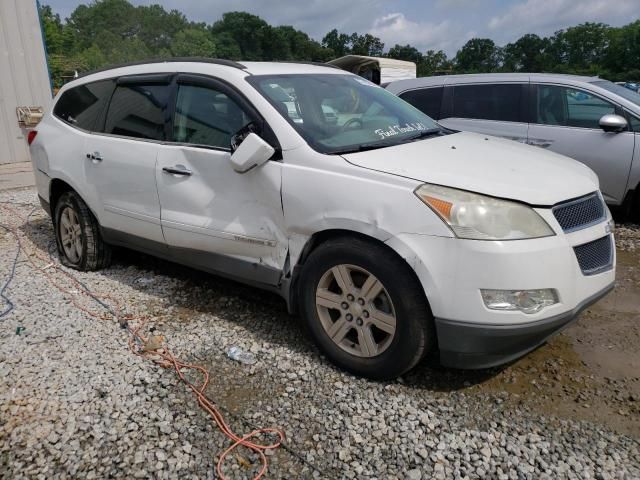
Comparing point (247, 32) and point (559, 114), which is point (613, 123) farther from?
point (247, 32)

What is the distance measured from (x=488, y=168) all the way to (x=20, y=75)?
34.0 ft

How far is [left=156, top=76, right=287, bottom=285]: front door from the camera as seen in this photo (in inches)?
125

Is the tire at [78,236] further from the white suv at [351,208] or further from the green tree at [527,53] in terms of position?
the green tree at [527,53]

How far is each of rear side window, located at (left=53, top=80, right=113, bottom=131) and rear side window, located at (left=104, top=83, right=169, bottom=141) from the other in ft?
0.57

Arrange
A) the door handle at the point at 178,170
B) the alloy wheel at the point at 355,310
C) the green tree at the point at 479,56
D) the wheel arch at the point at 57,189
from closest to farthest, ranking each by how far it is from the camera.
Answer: the alloy wheel at the point at 355,310 < the door handle at the point at 178,170 < the wheel arch at the point at 57,189 < the green tree at the point at 479,56

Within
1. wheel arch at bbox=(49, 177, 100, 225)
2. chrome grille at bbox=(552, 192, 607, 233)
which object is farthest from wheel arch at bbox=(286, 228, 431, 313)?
wheel arch at bbox=(49, 177, 100, 225)

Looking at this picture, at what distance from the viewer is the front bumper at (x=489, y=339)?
2523 mm

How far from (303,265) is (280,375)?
2.16ft

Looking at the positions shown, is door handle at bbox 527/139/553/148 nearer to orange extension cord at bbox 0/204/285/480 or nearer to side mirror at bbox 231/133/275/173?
side mirror at bbox 231/133/275/173

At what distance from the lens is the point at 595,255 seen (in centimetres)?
278

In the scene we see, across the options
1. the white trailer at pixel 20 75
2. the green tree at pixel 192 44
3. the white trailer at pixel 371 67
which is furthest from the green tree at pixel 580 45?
the white trailer at pixel 20 75

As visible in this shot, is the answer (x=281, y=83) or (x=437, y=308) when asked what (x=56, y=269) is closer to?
(x=281, y=83)

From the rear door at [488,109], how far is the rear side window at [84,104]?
13.6ft

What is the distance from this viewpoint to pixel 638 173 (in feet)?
18.0
